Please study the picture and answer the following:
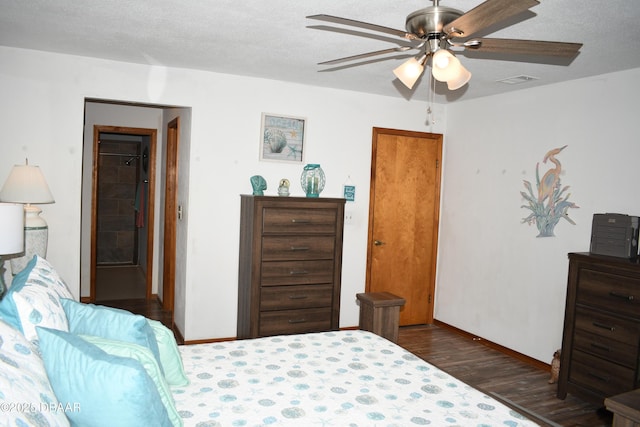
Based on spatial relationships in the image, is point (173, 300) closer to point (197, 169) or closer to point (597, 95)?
point (197, 169)

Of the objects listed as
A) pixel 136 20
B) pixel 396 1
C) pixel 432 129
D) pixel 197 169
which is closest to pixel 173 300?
pixel 197 169

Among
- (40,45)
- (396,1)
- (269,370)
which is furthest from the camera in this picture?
(40,45)

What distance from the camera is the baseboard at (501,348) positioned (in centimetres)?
411

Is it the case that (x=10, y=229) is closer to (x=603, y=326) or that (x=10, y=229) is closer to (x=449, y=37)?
(x=449, y=37)

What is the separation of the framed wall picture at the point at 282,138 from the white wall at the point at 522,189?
5.71 ft

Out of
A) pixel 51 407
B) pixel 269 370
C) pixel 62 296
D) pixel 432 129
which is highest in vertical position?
pixel 432 129

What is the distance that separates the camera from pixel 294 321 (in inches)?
162

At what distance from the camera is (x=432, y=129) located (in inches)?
206

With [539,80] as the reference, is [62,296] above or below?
below

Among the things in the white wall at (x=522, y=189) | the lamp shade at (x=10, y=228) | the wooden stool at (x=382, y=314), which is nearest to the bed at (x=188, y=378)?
the lamp shade at (x=10, y=228)

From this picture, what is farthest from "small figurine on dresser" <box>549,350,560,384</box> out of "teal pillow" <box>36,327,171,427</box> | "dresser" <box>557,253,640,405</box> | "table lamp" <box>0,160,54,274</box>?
"table lamp" <box>0,160,54,274</box>

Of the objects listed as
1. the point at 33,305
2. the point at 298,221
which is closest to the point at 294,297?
the point at 298,221

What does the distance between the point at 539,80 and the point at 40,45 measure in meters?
3.96

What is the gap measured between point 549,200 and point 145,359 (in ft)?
11.9
